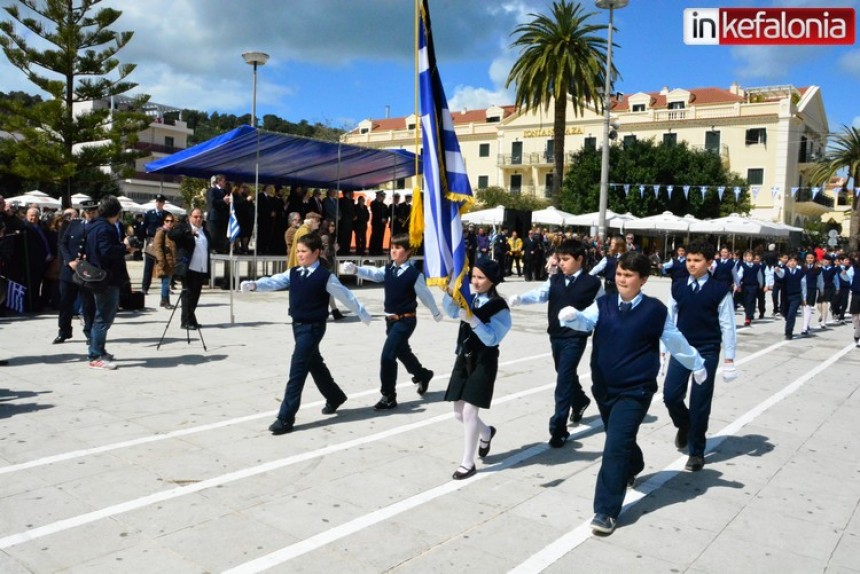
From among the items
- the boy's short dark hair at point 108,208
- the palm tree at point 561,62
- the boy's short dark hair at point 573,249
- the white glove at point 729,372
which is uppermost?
the palm tree at point 561,62

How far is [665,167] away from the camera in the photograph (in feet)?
159

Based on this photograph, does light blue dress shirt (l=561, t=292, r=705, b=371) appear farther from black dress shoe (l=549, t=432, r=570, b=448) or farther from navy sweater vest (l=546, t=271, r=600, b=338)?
black dress shoe (l=549, t=432, r=570, b=448)

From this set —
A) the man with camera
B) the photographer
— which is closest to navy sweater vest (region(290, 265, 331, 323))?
the photographer

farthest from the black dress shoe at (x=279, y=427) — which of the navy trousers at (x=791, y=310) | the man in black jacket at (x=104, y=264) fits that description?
the navy trousers at (x=791, y=310)

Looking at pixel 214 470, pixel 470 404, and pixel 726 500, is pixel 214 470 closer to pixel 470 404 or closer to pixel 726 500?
pixel 470 404

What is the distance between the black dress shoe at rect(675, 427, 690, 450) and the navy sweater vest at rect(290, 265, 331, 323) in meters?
3.23

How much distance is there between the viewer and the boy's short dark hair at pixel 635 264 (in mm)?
4762

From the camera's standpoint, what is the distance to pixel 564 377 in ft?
20.8

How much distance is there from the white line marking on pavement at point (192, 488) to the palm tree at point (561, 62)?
102 feet

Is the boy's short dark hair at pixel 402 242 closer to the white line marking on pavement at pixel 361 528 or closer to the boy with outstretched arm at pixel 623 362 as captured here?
the white line marking on pavement at pixel 361 528

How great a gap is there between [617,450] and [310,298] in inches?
122

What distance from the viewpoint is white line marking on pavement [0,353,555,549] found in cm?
419

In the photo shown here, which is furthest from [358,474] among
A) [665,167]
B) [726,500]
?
[665,167]

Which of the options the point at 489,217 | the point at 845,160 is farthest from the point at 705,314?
the point at 845,160
